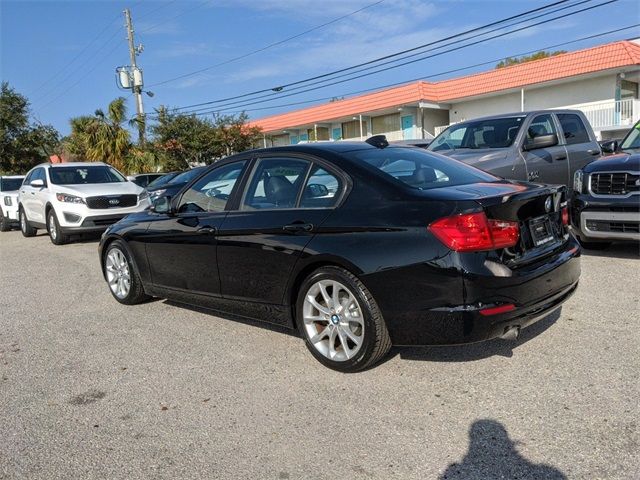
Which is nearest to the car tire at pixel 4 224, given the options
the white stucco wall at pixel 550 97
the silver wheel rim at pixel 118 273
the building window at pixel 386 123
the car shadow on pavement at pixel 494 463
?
the silver wheel rim at pixel 118 273

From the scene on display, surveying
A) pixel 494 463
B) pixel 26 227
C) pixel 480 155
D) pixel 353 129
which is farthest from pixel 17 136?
pixel 494 463

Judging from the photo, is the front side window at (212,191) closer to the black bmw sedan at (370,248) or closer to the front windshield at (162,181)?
the black bmw sedan at (370,248)

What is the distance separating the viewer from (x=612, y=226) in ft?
22.0

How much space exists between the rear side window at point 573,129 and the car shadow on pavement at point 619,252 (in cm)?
208

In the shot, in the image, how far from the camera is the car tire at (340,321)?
368 cm

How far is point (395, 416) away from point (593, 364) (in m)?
1.53

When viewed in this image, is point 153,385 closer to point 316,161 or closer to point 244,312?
point 244,312

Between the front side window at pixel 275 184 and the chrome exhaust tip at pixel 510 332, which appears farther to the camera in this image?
the front side window at pixel 275 184

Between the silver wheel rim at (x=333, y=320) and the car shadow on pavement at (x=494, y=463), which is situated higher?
the silver wheel rim at (x=333, y=320)

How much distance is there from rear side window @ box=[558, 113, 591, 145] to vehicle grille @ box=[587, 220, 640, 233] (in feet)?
9.03

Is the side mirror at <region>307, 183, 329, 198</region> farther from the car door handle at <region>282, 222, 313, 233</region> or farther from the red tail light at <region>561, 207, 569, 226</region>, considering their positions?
the red tail light at <region>561, 207, 569, 226</region>

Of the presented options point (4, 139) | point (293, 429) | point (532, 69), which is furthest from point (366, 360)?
point (4, 139)

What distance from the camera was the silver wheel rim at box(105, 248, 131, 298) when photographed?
6.04m

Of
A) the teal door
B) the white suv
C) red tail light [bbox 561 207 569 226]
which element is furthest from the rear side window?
the teal door
